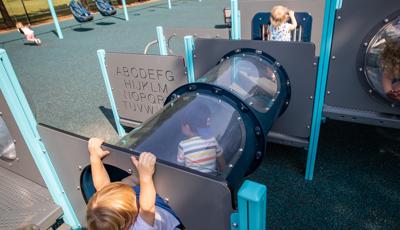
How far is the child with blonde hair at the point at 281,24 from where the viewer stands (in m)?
3.50

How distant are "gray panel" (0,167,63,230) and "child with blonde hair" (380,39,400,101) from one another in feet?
8.44

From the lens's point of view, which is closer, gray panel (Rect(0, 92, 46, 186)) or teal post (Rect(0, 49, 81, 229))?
teal post (Rect(0, 49, 81, 229))

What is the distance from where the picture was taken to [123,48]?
785 cm

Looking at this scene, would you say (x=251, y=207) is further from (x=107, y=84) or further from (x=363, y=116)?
(x=107, y=84)

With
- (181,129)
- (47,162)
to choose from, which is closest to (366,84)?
(181,129)

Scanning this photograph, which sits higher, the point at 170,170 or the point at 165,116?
the point at 170,170

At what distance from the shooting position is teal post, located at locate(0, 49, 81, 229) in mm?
1417

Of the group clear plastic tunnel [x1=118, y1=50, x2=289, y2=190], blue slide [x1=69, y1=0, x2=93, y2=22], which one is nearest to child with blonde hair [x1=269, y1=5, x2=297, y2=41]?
clear plastic tunnel [x1=118, y1=50, x2=289, y2=190]

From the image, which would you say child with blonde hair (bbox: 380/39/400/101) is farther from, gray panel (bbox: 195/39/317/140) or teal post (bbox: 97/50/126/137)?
teal post (bbox: 97/50/126/137)

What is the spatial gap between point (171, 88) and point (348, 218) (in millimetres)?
1900

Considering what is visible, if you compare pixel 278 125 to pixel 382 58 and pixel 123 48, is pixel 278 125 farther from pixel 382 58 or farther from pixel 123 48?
pixel 123 48

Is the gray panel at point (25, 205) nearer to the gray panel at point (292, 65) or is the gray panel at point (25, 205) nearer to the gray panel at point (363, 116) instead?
the gray panel at point (292, 65)

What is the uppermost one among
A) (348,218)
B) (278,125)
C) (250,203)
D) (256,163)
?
(250,203)

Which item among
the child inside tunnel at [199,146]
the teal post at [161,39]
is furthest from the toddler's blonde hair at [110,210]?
the teal post at [161,39]
